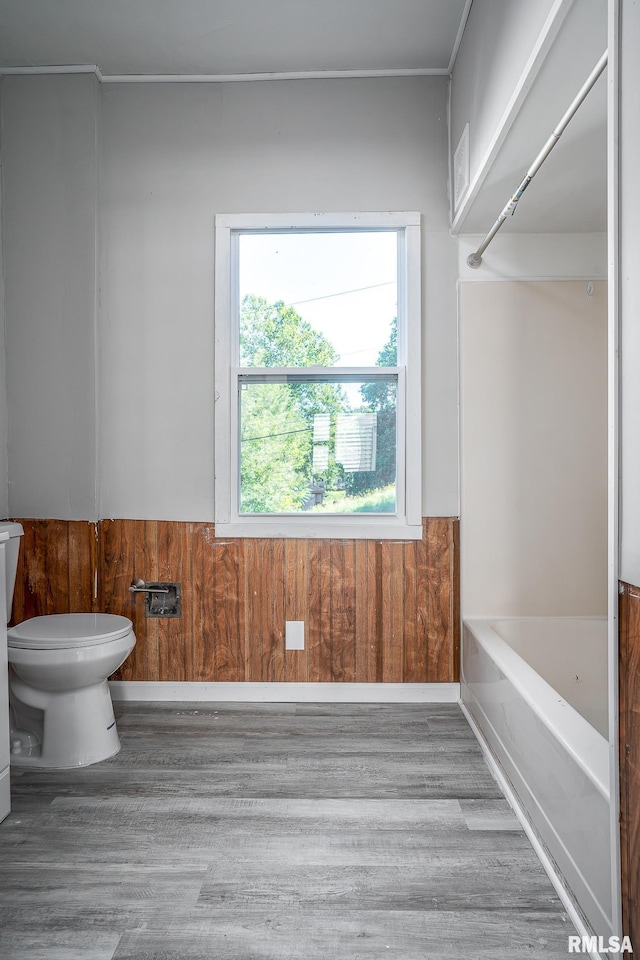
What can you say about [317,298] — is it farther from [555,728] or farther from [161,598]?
[555,728]

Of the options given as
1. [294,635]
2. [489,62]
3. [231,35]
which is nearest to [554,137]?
[489,62]

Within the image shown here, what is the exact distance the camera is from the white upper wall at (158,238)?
2725 millimetres

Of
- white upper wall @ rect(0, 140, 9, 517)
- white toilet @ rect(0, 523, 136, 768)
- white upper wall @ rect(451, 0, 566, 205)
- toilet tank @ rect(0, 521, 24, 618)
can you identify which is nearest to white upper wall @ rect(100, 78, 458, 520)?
white upper wall @ rect(451, 0, 566, 205)

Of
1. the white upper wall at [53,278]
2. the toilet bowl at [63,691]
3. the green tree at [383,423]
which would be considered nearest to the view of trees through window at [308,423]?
the green tree at [383,423]

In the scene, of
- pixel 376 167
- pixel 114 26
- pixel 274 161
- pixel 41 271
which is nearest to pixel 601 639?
pixel 376 167

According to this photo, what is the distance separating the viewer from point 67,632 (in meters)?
2.24

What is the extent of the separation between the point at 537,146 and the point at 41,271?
2.02 m

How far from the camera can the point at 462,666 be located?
2.71m

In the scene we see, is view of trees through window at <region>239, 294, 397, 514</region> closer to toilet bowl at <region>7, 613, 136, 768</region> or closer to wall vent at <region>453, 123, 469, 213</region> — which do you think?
wall vent at <region>453, 123, 469, 213</region>

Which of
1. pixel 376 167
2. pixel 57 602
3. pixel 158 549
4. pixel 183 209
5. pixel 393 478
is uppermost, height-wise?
pixel 376 167

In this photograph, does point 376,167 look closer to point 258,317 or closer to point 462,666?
point 258,317

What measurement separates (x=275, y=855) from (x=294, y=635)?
3.72ft

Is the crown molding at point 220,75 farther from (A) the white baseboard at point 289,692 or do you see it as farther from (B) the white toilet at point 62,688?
(A) the white baseboard at point 289,692

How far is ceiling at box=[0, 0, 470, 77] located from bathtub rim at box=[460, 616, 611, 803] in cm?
232
